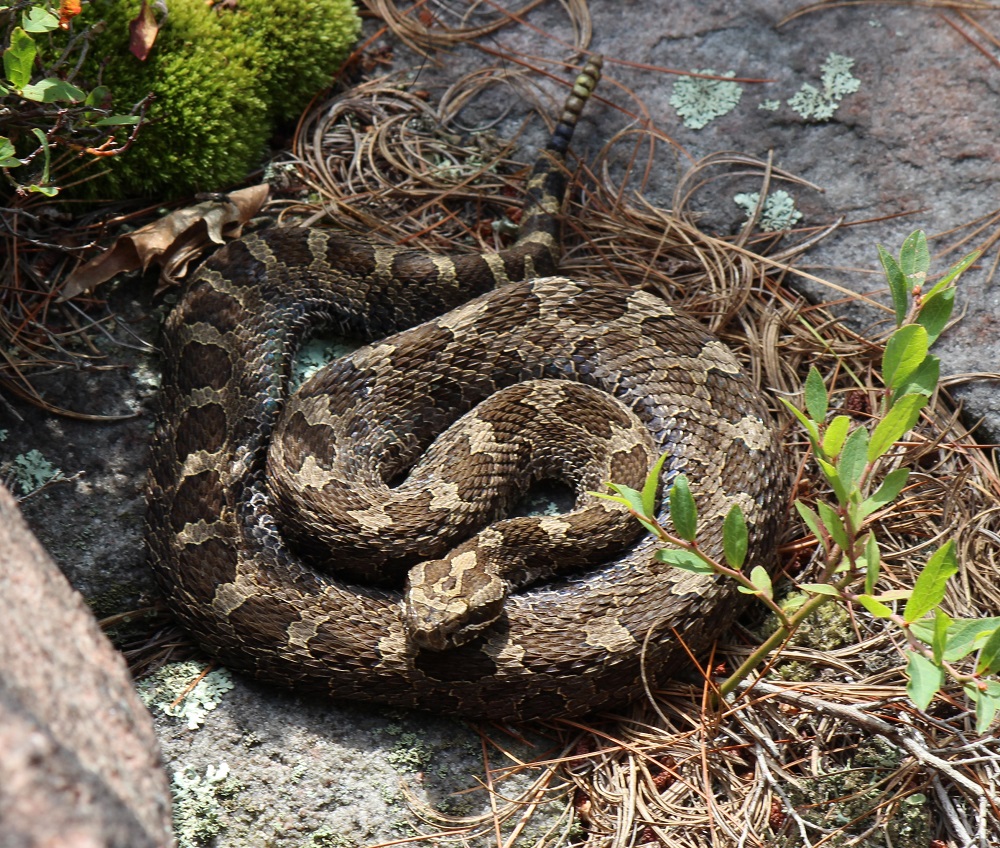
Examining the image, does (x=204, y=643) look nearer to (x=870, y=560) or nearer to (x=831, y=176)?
(x=870, y=560)

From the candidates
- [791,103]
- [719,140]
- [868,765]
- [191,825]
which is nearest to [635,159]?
[719,140]

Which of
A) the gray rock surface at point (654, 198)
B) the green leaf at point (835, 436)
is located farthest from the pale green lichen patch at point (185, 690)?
the green leaf at point (835, 436)

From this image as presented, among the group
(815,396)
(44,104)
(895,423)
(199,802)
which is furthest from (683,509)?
(44,104)

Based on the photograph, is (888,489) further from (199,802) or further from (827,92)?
(827,92)

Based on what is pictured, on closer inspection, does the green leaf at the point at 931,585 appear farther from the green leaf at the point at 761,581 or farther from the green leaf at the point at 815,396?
the green leaf at the point at 815,396

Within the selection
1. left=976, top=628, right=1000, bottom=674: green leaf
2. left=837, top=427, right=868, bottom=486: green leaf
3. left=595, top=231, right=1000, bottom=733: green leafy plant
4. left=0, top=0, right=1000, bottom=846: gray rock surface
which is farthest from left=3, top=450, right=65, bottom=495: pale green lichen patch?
left=976, top=628, right=1000, bottom=674: green leaf

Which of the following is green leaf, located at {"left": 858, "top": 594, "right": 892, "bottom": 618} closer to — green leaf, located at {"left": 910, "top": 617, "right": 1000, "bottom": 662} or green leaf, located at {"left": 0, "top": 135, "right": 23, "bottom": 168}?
green leaf, located at {"left": 910, "top": 617, "right": 1000, "bottom": 662}
